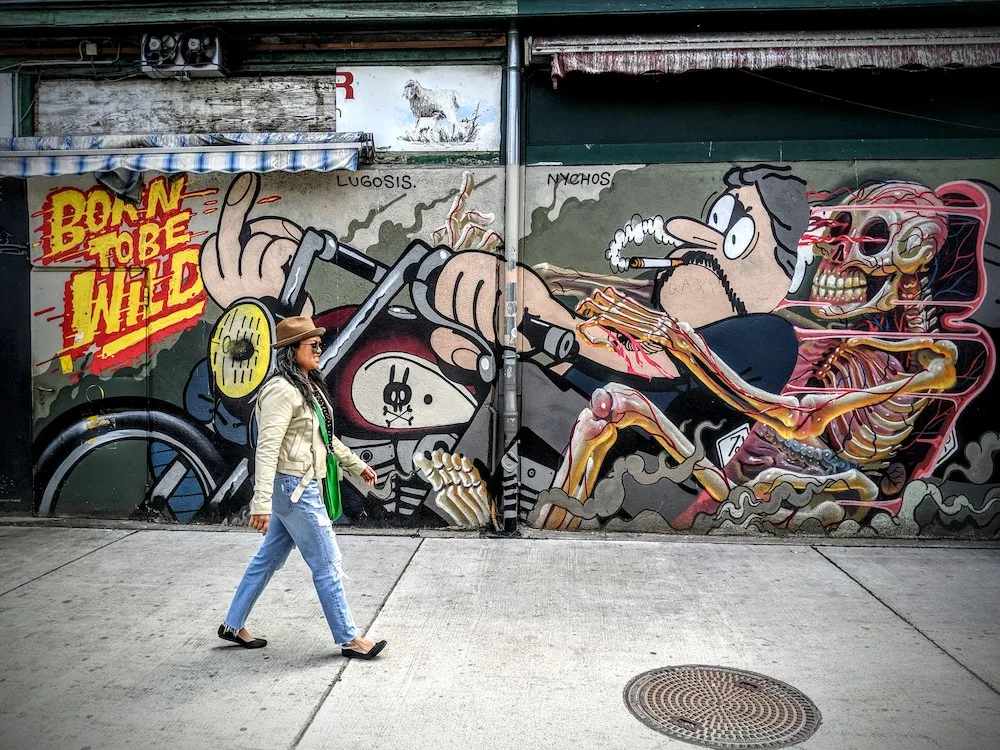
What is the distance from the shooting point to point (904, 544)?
6.67m

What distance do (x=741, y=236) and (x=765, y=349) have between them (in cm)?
94

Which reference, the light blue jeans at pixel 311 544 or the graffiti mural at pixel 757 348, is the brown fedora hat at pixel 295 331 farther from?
the graffiti mural at pixel 757 348

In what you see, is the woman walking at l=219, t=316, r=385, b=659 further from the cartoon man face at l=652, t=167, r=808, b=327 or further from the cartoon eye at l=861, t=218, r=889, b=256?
the cartoon eye at l=861, t=218, r=889, b=256

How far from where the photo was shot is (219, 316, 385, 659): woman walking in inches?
167

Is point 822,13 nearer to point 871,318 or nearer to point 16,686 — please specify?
point 871,318

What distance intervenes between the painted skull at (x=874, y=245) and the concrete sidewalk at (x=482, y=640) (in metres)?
2.00

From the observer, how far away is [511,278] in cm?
680

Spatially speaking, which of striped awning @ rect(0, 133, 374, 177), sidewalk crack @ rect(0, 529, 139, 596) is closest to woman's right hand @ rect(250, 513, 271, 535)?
sidewalk crack @ rect(0, 529, 139, 596)

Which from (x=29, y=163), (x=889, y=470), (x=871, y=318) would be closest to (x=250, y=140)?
(x=29, y=163)

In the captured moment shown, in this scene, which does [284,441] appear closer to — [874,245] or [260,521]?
[260,521]

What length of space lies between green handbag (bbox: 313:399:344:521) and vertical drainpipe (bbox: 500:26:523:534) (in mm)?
2446

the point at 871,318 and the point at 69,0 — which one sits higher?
the point at 69,0

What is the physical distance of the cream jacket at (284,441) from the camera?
13.7 ft

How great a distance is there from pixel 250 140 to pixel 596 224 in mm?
2890
